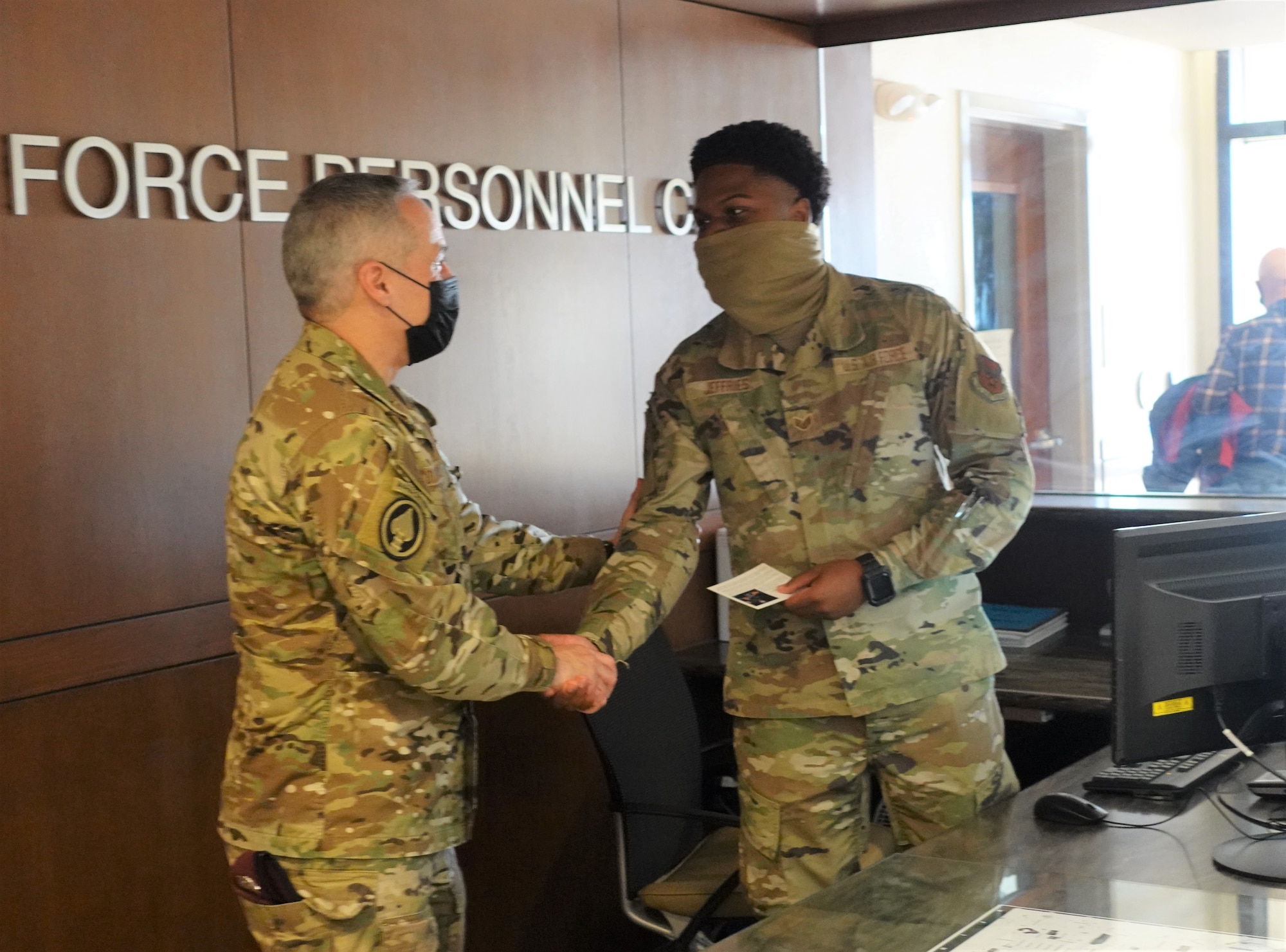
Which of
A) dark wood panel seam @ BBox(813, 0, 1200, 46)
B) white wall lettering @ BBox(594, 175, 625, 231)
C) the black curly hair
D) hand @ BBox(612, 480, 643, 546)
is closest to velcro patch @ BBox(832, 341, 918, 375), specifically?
the black curly hair

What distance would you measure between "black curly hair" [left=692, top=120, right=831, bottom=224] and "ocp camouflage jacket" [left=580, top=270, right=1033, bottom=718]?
7.3 inches

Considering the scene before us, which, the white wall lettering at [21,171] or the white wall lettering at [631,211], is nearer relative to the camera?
the white wall lettering at [21,171]

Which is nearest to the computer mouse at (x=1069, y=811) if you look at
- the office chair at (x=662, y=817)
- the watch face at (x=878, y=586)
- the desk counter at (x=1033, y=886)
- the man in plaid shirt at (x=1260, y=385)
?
the desk counter at (x=1033, y=886)

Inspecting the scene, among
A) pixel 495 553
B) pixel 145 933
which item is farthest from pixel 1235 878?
pixel 145 933

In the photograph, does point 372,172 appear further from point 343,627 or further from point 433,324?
point 343,627

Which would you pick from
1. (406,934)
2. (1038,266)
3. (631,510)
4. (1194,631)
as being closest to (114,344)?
(631,510)

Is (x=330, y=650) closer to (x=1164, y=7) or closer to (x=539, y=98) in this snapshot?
(x=539, y=98)

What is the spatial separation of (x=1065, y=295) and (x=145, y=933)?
3289 mm

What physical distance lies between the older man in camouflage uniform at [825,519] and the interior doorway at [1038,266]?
6.89ft

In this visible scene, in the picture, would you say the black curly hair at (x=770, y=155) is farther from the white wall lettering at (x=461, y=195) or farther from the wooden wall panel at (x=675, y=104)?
the wooden wall panel at (x=675, y=104)

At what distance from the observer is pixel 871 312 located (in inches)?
97.8

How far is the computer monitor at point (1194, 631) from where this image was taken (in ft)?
6.11

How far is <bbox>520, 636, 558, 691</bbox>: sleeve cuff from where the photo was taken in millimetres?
A: 2105

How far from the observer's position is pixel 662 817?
2.90 m
